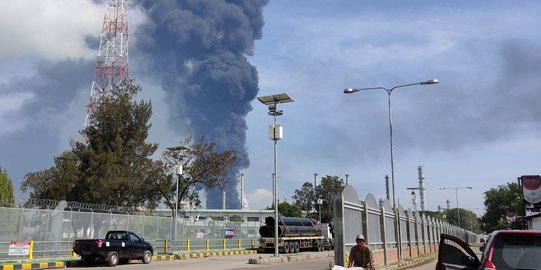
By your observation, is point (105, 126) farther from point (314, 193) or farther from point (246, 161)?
point (246, 161)

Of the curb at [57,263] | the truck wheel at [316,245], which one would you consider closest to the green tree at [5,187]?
the curb at [57,263]

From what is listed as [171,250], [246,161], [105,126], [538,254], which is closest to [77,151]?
[105,126]

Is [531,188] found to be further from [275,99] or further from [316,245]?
[275,99]

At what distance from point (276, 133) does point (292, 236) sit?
1224 centimetres

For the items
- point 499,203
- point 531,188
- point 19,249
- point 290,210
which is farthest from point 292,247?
point 499,203

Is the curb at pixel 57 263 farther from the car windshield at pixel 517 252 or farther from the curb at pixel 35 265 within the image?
the car windshield at pixel 517 252

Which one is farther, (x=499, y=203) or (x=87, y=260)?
(x=499, y=203)

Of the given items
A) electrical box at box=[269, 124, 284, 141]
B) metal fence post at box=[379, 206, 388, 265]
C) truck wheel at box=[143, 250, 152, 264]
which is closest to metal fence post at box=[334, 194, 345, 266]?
metal fence post at box=[379, 206, 388, 265]

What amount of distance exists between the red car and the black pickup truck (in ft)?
62.3

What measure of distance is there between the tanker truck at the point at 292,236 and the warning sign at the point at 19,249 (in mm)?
16327

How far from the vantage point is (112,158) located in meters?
37.5

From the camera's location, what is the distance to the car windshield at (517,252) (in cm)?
608

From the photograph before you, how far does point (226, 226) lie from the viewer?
4128 cm

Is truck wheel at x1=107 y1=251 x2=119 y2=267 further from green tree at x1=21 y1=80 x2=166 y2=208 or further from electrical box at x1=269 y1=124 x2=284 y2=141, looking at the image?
green tree at x1=21 y1=80 x2=166 y2=208
